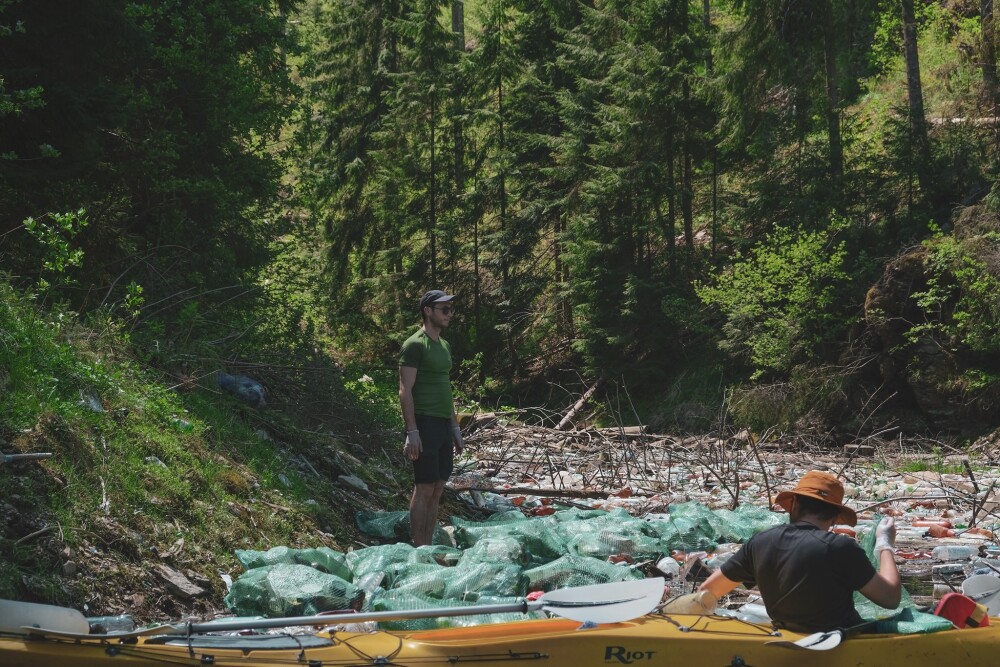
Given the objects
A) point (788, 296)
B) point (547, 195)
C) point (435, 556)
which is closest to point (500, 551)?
point (435, 556)

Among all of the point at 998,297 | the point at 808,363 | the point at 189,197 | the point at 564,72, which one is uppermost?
the point at 564,72

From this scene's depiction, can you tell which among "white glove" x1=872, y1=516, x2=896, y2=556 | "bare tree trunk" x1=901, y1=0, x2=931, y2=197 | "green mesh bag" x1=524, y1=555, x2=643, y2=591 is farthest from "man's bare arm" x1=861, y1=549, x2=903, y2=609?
"bare tree trunk" x1=901, y1=0, x2=931, y2=197

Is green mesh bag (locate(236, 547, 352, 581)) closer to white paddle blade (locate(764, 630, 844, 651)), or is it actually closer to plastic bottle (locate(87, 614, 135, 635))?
plastic bottle (locate(87, 614, 135, 635))

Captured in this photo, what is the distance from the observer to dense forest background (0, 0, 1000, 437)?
10000 millimetres

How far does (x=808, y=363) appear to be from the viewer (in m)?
19.2

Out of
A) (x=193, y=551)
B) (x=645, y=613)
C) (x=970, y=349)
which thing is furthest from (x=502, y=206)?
(x=645, y=613)

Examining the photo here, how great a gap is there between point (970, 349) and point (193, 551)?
14.9m

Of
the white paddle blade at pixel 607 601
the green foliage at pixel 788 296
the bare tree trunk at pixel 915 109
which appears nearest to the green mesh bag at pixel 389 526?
the white paddle blade at pixel 607 601

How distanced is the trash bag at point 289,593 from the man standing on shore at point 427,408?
124 cm

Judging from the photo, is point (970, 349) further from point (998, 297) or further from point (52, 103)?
point (52, 103)

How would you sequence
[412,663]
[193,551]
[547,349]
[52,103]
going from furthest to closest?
[547,349]
[52,103]
[193,551]
[412,663]

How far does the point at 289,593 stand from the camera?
18.3 feet

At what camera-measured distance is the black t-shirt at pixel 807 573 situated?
3842mm

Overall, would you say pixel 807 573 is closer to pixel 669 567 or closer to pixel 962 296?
pixel 669 567
